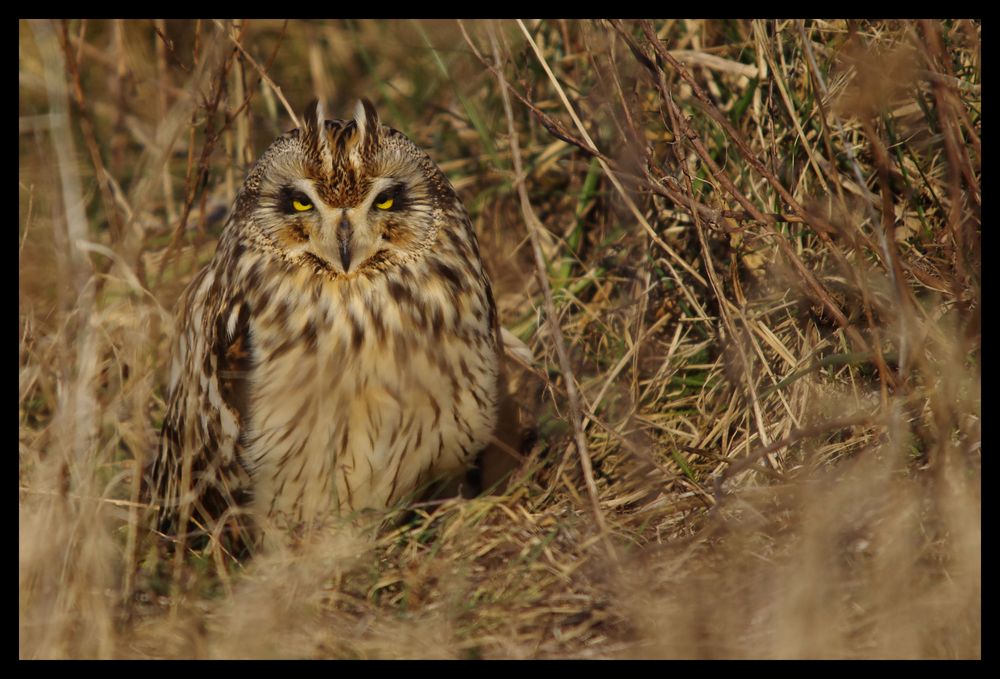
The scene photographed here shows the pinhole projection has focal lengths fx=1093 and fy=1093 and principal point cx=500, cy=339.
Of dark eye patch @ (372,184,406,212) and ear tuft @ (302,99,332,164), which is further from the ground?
ear tuft @ (302,99,332,164)

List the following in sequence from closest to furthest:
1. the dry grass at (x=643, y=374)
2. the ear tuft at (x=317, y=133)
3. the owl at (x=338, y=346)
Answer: the dry grass at (x=643, y=374) < the ear tuft at (x=317, y=133) < the owl at (x=338, y=346)

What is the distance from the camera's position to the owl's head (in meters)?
2.49

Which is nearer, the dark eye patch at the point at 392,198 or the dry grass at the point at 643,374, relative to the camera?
the dry grass at the point at 643,374

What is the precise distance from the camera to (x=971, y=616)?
1.99 meters

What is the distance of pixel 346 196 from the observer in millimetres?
2506

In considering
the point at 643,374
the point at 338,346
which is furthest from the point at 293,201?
the point at 643,374

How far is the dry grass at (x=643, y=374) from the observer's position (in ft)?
7.13

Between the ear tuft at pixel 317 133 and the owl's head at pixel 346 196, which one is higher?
the ear tuft at pixel 317 133

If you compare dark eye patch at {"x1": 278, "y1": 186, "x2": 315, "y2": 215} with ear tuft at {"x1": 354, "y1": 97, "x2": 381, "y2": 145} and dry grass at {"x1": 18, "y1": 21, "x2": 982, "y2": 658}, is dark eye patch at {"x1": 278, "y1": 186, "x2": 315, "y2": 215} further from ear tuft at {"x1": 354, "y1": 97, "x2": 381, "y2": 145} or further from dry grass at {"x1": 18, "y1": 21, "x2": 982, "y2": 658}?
dry grass at {"x1": 18, "y1": 21, "x2": 982, "y2": 658}

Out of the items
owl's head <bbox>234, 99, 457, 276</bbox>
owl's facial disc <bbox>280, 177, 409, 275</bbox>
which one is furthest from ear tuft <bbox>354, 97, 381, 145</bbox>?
owl's facial disc <bbox>280, 177, 409, 275</bbox>

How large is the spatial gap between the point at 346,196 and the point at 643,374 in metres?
1.16

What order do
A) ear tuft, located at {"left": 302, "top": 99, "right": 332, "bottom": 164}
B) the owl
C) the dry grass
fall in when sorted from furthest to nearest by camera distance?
the owl
ear tuft, located at {"left": 302, "top": 99, "right": 332, "bottom": 164}
the dry grass

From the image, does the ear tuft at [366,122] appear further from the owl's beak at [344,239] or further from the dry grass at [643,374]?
the dry grass at [643,374]

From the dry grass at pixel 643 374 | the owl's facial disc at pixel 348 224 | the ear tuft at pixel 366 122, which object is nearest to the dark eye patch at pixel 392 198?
the owl's facial disc at pixel 348 224
